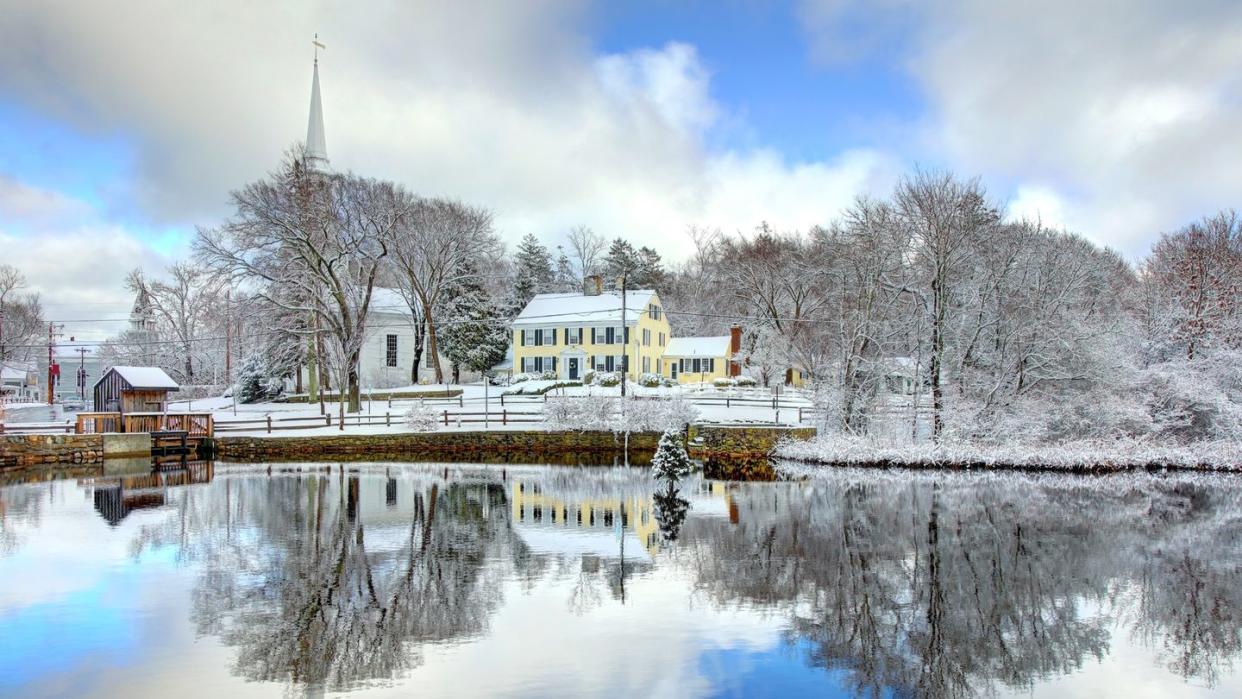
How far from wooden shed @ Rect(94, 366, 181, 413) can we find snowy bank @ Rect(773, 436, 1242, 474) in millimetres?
27071

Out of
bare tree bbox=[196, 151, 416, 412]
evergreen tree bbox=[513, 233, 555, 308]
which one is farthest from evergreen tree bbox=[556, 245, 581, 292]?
bare tree bbox=[196, 151, 416, 412]

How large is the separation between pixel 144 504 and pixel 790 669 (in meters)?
19.1

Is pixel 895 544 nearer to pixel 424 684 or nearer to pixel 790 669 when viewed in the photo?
pixel 790 669

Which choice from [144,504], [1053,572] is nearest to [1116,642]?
[1053,572]

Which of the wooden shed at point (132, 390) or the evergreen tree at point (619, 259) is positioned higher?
the evergreen tree at point (619, 259)

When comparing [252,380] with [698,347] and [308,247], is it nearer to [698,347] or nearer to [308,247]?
[308,247]

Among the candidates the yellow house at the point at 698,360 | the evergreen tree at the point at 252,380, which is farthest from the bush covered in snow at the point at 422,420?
the yellow house at the point at 698,360

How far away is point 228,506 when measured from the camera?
848 inches

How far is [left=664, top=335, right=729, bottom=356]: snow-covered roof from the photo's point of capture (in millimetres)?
59312

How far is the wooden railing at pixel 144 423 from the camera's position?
34062mm

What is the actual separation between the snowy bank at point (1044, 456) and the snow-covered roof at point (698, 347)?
28.7 m

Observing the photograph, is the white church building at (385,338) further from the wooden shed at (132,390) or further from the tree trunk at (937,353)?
the tree trunk at (937,353)

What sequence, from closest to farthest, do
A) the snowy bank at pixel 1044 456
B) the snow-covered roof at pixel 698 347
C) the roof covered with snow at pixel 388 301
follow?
the snowy bank at pixel 1044 456 → the roof covered with snow at pixel 388 301 → the snow-covered roof at pixel 698 347

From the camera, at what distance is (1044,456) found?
2895cm
